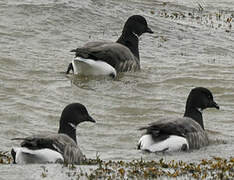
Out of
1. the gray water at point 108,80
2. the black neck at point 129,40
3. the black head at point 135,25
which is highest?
the black head at point 135,25

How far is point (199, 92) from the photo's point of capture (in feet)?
38.1

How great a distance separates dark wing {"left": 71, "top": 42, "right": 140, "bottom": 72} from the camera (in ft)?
48.4

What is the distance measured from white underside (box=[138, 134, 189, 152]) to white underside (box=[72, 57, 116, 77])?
5.01 meters

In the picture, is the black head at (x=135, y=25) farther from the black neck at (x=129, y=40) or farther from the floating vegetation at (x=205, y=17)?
the floating vegetation at (x=205, y=17)

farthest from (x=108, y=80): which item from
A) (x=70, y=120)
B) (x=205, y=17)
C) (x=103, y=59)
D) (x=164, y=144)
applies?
(x=205, y=17)

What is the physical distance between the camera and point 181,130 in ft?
33.6

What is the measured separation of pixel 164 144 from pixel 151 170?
1992 mm

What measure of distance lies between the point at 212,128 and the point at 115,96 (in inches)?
98.9

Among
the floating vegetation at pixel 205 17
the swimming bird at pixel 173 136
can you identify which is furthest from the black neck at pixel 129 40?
the swimming bird at pixel 173 136

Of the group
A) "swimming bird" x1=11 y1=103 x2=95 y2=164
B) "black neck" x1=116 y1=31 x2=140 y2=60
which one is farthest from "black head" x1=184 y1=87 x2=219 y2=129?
"black neck" x1=116 y1=31 x2=140 y2=60

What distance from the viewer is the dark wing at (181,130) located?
9.93 m

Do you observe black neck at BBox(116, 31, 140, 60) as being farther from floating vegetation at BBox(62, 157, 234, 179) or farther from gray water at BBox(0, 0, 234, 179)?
floating vegetation at BBox(62, 157, 234, 179)

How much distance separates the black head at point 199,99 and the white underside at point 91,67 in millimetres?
3727

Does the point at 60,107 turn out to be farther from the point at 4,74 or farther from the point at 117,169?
the point at 117,169
